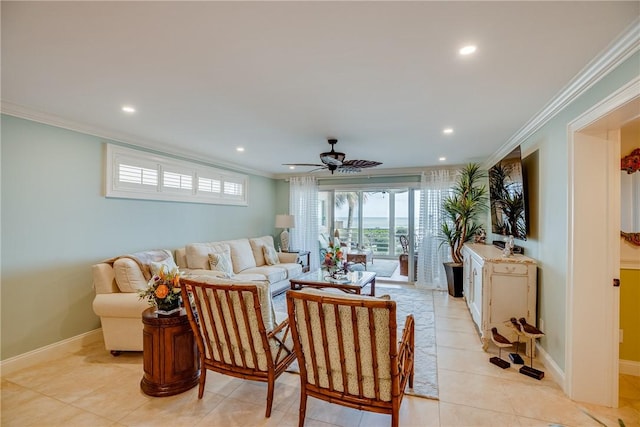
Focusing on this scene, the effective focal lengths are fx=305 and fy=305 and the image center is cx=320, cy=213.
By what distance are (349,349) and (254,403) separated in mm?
1084

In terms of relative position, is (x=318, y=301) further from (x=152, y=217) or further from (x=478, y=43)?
(x=152, y=217)

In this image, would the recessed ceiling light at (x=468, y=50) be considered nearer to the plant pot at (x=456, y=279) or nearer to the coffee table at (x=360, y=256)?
the plant pot at (x=456, y=279)

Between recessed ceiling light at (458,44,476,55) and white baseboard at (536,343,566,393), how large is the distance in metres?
2.65

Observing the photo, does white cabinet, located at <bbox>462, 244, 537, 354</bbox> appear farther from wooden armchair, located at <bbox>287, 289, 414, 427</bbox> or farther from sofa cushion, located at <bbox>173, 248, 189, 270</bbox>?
sofa cushion, located at <bbox>173, 248, 189, 270</bbox>

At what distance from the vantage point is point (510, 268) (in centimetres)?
317

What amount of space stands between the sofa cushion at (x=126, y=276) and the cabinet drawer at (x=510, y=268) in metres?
3.79

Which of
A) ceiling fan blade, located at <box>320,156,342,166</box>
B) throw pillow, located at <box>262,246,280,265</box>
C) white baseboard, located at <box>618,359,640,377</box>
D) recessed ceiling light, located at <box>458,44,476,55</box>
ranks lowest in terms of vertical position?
white baseboard, located at <box>618,359,640,377</box>

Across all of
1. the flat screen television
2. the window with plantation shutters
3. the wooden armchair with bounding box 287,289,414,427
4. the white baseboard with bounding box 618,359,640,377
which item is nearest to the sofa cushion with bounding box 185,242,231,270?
the window with plantation shutters

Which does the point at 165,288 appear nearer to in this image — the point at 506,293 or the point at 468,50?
the point at 468,50

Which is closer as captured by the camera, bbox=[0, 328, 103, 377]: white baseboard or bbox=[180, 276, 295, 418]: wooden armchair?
bbox=[180, 276, 295, 418]: wooden armchair

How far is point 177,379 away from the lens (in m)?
2.50

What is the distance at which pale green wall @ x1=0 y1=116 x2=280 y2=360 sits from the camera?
9.44ft

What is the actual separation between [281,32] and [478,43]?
1.17 metres

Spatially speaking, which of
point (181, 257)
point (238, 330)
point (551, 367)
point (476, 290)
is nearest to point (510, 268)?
point (476, 290)
